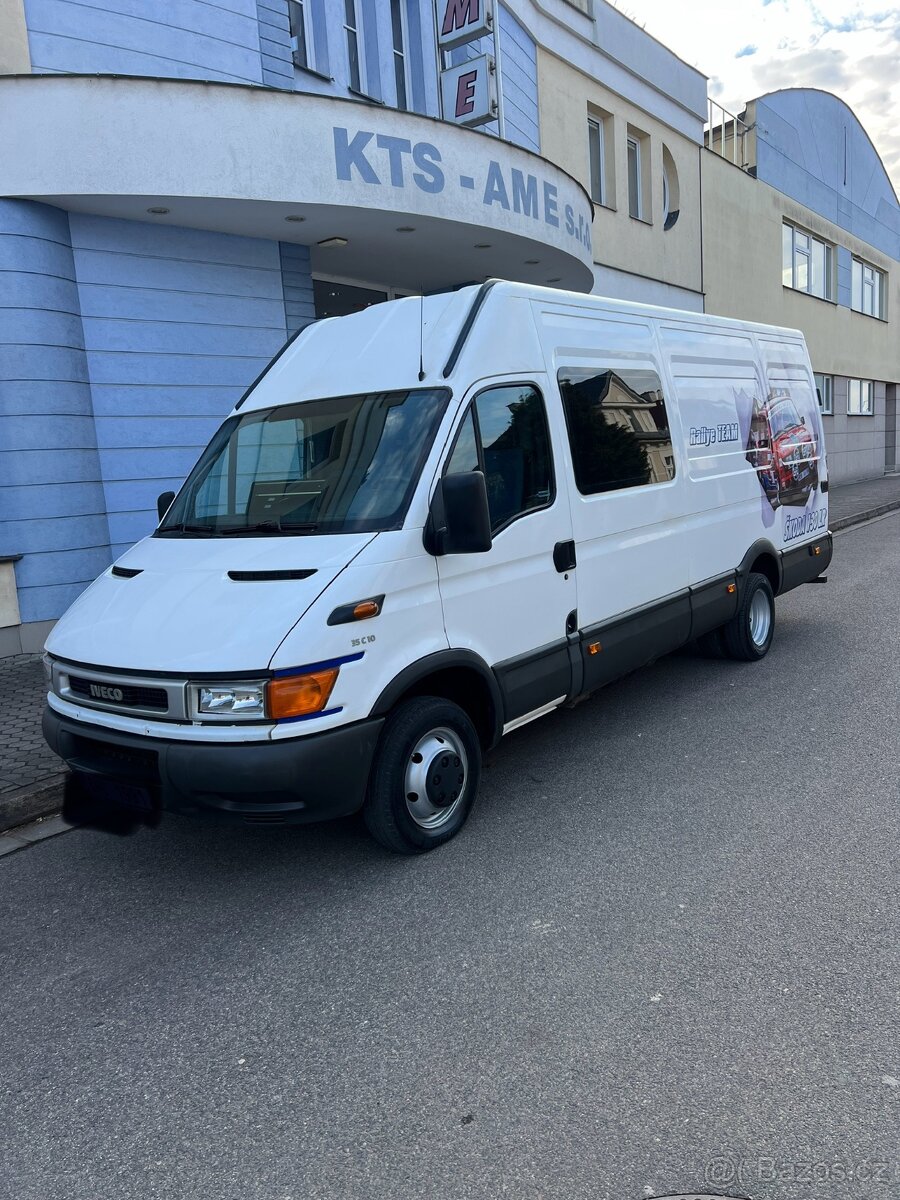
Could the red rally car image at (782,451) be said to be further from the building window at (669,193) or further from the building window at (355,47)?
the building window at (669,193)

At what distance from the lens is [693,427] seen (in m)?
6.33

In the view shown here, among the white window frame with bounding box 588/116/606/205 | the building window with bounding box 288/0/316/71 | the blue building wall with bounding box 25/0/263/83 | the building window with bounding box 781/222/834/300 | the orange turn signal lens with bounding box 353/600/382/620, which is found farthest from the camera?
the building window with bounding box 781/222/834/300

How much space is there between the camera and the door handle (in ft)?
15.9

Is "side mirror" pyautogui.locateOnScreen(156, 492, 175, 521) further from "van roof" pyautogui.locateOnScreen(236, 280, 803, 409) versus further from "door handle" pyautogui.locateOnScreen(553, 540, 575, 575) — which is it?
"door handle" pyautogui.locateOnScreen(553, 540, 575, 575)

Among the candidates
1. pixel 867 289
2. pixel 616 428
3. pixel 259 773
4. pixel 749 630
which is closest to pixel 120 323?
pixel 616 428

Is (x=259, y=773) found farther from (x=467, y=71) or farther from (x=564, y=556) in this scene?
(x=467, y=71)

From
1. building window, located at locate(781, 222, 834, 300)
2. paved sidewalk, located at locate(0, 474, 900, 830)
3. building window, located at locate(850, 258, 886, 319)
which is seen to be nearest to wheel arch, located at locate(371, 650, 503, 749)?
paved sidewalk, located at locate(0, 474, 900, 830)

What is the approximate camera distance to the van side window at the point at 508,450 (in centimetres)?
441

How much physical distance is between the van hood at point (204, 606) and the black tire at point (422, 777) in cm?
73

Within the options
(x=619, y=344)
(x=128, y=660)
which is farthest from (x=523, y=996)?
(x=619, y=344)

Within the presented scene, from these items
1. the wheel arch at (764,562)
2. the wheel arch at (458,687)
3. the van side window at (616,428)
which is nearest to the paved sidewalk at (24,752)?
the wheel arch at (458,687)

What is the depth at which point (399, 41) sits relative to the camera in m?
11.6

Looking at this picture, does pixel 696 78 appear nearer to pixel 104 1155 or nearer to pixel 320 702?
pixel 320 702

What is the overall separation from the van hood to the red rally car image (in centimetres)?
439
